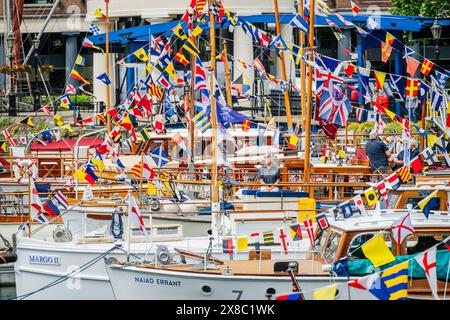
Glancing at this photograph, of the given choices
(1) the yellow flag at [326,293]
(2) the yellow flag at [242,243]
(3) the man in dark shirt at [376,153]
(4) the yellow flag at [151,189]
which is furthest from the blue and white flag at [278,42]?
(1) the yellow flag at [326,293]

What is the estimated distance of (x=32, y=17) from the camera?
6016cm

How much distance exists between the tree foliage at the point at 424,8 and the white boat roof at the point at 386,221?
2576cm

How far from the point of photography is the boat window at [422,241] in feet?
62.9

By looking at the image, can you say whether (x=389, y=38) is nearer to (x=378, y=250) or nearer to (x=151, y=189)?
(x=151, y=189)

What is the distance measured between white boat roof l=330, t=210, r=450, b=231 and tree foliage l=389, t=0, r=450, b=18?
2576 centimetres

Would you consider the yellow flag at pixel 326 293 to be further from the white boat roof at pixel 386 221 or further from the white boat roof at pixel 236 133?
the white boat roof at pixel 236 133

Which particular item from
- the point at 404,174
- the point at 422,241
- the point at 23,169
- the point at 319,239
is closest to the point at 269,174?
the point at 319,239

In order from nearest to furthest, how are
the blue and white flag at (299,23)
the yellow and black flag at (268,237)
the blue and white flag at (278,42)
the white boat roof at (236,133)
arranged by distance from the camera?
the yellow and black flag at (268,237) < the blue and white flag at (299,23) < the blue and white flag at (278,42) < the white boat roof at (236,133)

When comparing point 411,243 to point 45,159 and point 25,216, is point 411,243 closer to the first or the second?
point 25,216

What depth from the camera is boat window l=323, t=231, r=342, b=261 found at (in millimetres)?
19712

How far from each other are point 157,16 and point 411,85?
2416 centimetres

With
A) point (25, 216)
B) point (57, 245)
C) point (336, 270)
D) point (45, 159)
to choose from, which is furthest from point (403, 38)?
point (336, 270)

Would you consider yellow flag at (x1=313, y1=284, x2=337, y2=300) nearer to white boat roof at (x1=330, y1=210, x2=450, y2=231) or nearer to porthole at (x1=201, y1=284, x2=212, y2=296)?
white boat roof at (x1=330, y1=210, x2=450, y2=231)

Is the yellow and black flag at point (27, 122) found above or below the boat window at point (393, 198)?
above
